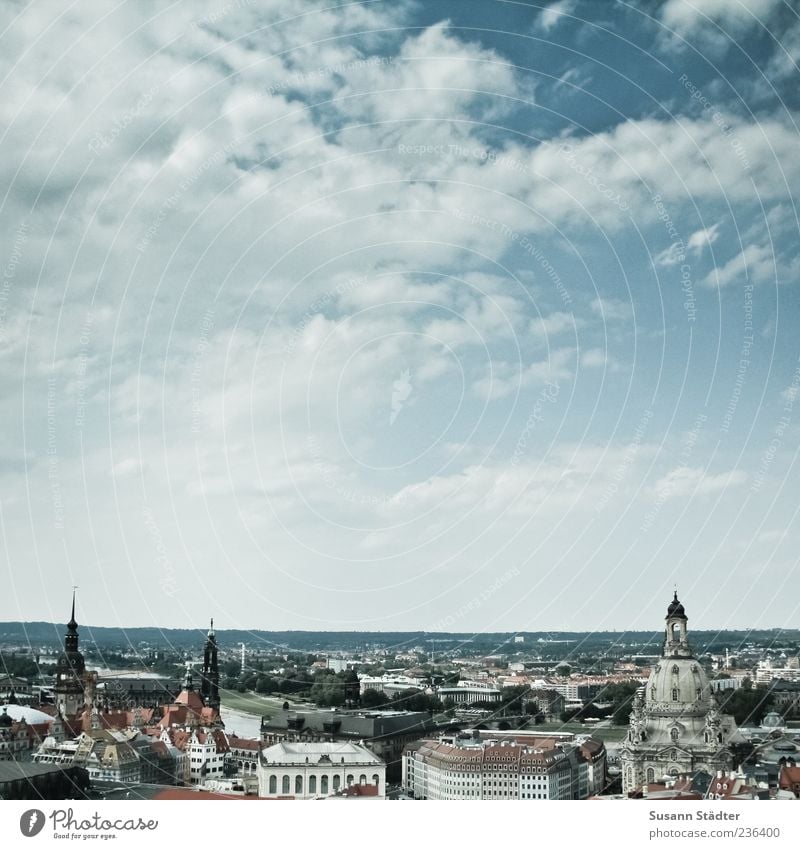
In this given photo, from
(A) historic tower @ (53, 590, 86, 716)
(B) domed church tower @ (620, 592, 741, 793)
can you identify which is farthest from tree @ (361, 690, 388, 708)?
(A) historic tower @ (53, 590, 86, 716)

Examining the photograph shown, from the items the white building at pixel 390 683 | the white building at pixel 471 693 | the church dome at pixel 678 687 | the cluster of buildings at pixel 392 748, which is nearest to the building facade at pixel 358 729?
the cluster of buildings at pixel 392 748

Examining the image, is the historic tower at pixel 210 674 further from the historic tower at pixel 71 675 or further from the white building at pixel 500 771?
the white building at pixel 500 771

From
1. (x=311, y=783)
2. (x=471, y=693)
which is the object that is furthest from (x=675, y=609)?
(x=311, y=783)

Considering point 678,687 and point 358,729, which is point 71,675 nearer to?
point 358,729

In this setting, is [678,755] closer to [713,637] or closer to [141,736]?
[141,736]

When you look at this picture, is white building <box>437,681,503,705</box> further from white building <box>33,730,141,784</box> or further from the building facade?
white building <box>33,730,141,784</box>
